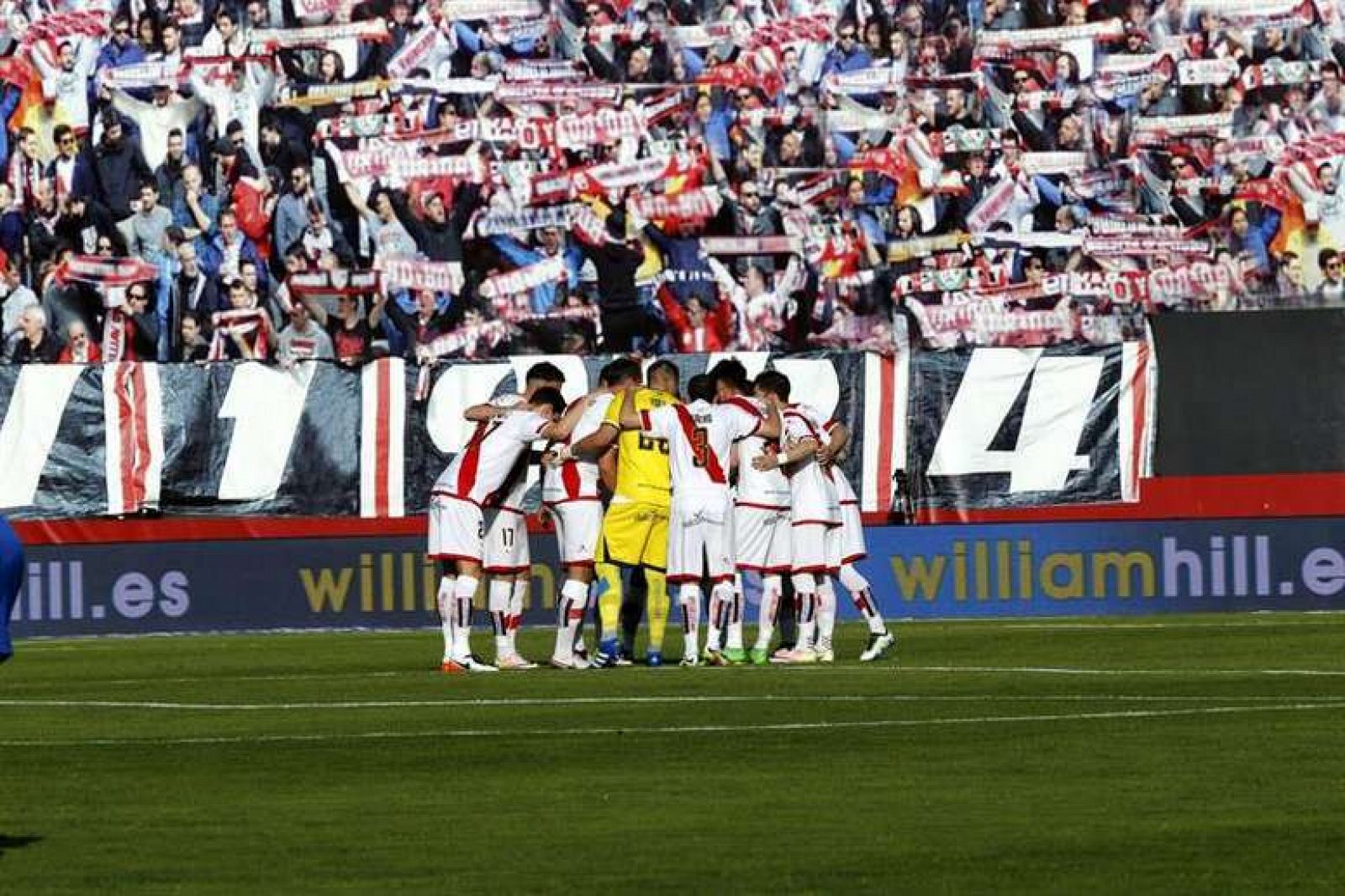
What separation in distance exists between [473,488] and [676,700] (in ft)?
12.8

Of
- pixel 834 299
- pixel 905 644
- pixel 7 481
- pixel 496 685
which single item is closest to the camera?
pixel 496 685

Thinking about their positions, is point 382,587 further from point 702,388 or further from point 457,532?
point 457,532

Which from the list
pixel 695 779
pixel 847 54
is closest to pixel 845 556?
pixel 695 779

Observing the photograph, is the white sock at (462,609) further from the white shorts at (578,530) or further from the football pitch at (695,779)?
the white shorts at (578,530)

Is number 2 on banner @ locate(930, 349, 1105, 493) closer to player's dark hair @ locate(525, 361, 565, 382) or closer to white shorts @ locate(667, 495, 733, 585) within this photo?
white shorts @ locate(667, 495, 733, 585)

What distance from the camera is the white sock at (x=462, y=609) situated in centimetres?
1981

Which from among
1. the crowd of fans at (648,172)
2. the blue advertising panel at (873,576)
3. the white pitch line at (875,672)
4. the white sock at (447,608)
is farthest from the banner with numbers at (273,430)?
the white sock at (447,608)

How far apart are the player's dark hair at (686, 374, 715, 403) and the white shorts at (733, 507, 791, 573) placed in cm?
87

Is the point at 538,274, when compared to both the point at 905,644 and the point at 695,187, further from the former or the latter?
the point at 905,644

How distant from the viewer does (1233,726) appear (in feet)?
45.1

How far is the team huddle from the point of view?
19.8m

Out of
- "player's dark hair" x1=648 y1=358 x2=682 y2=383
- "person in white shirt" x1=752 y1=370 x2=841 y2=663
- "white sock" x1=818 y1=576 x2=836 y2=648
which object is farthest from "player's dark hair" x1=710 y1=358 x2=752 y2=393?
"white sock" x1=818 y1=576 x2=836 y2=648

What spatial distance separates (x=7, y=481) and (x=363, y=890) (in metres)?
22.5

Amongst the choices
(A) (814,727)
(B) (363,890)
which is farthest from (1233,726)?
(B) (363,890)
